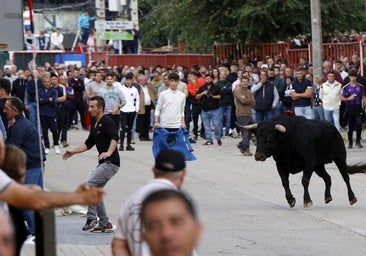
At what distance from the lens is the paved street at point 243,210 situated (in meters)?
13.2

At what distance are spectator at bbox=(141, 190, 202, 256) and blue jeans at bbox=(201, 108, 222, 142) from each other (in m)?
23.8

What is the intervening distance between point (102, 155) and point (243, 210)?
3067 millimetres

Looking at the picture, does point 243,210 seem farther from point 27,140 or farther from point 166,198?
point 166,198

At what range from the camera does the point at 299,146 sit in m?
A: 16.7

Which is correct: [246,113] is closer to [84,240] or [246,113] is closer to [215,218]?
[215,218]

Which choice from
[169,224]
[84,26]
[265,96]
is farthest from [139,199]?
[84,26]

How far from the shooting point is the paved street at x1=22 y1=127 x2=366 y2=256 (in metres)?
13.2

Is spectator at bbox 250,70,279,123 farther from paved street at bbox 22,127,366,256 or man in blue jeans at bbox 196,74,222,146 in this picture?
paved street at bbox 22,127,366,256

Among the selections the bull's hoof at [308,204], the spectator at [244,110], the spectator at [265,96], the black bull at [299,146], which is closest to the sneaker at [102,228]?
the black bull at [299,146]

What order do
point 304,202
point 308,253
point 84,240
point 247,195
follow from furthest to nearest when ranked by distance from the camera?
point 247,195, point 304,202, point 84,240, point 308,253

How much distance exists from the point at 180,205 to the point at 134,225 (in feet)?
5.27

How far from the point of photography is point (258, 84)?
92.3ft

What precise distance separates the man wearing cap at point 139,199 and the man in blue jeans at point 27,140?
6561 millimetres

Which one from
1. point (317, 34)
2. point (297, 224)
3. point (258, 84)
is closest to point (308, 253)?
point (297, 224)
